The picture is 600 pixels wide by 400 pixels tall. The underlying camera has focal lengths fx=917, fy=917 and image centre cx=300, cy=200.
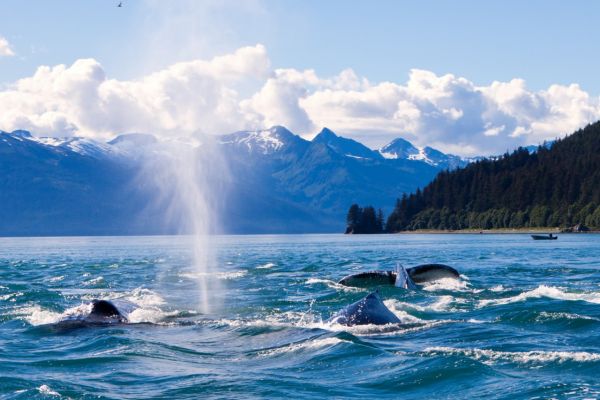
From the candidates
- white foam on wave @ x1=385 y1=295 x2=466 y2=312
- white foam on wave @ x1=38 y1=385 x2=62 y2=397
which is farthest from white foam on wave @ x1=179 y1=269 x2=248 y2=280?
white foam on wave @ x1=38 y1=385 x2=62 y2=397

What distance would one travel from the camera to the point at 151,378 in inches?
677

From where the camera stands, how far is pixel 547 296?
3011 cm

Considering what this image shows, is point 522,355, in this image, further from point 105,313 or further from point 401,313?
point 105,313

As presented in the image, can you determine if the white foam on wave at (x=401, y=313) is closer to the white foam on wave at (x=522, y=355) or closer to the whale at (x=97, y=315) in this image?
the white foam on wave at (x=522, y=355)

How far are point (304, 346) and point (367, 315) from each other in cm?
345

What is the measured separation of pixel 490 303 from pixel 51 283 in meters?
23.8

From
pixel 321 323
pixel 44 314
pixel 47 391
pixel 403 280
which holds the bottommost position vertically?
pixel 47 391

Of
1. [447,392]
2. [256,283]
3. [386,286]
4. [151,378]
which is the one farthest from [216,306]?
[447,392]

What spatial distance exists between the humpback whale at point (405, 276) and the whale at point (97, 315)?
12.1 m

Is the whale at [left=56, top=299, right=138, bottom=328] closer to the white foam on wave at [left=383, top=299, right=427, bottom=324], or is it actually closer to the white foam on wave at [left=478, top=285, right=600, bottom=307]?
the white foam on wave at [left=383, top=299, right=427, bottom=324]

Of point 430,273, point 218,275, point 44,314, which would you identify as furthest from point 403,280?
point 218,275

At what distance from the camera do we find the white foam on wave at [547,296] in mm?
29234

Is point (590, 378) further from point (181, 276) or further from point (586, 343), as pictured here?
point (181, 276)

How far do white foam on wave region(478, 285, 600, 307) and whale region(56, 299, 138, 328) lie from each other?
11120mm
